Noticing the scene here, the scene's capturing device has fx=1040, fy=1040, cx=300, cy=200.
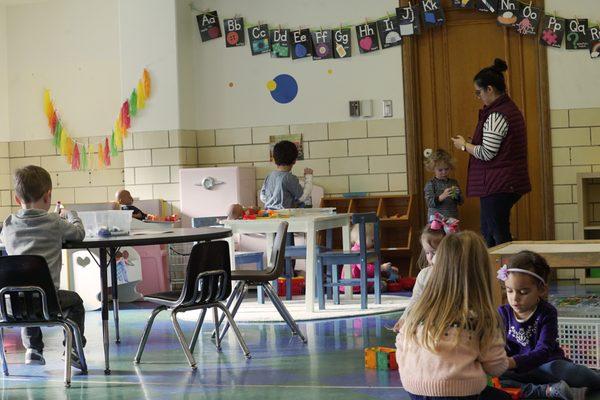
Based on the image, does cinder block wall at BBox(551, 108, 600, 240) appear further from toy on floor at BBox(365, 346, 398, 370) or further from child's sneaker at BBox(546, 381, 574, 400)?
child's sneaker at BBox(546, 381, 574, 400)

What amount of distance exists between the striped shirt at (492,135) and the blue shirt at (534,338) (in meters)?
2.43

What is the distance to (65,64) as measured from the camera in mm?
9742

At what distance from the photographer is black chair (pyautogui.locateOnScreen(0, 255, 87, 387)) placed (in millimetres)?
4684

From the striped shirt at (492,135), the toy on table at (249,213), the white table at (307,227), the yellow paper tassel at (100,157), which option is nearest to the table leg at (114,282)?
the white table at (307,227)

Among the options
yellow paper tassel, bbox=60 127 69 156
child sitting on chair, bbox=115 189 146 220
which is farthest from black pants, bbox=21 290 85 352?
yellow paper tassel, bbox=60 127 69 156

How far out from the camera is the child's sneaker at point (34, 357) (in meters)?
5.40

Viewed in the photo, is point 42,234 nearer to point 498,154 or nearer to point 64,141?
point 498,154

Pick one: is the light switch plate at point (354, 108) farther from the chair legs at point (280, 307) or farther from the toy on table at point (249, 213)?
the chair legs at point (280, 307)

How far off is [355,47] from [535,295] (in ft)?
17.1

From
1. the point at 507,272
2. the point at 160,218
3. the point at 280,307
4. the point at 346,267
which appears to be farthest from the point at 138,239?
the point at 160,218

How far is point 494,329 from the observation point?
9.78ft

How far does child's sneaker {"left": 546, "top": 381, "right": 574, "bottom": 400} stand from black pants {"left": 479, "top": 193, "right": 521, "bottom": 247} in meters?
2.27

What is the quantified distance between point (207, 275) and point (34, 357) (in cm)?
112

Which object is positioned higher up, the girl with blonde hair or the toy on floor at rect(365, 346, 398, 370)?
the girl with blonde hair
